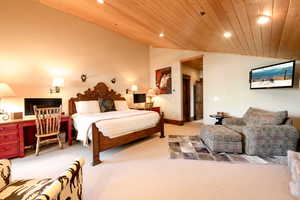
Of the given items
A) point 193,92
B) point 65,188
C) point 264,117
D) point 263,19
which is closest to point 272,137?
point 264,117

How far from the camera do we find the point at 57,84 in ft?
12.7

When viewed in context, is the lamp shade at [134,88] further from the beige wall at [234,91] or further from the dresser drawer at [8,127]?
the dresser drawer at [8,127]

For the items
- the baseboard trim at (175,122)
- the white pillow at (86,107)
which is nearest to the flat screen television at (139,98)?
the baseboard trim at (175,122)

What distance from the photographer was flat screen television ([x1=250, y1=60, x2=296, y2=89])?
2.95 metres

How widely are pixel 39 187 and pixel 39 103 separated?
10.7 feet

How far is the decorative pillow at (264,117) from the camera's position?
2.90 m

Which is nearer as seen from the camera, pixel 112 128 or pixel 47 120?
pixel 112 128

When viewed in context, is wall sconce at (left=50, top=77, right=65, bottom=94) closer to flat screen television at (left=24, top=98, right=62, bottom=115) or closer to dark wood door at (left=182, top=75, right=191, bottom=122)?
flat screen television at (left=24, top=98, right=62, bottom=115)

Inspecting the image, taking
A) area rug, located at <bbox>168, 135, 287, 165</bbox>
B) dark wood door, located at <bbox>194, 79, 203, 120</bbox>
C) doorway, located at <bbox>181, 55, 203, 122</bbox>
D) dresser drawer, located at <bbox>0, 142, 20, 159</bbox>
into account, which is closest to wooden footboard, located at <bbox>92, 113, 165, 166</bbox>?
area rug, located at <bbox>168, 135, 287, 165</bbox>

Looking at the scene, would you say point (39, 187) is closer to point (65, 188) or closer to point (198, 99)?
point (65, 188)

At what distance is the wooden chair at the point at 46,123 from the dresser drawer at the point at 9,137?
1.09ft

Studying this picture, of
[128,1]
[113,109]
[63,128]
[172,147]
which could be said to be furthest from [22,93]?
[172,147]

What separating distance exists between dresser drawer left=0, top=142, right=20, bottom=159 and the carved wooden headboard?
5.09 ft

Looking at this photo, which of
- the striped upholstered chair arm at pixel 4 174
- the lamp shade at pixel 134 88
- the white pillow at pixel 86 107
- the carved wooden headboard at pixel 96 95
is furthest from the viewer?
the lamp shade at pixel 134 88
